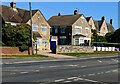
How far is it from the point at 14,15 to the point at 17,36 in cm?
1447

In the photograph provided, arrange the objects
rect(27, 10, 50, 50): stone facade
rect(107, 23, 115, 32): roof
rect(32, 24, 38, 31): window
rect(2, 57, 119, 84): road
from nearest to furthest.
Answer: rect(2, 57, 119, 84): road, rect(32, 24, 38, 31): window, rect(27, 10, 50, 50): stone facade, rect(107, 23, 115, 32): roof

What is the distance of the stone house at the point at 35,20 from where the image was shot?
60444 millimetres

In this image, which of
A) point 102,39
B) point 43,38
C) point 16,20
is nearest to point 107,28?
point 102,39

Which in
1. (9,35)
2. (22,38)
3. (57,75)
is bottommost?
(57,75)

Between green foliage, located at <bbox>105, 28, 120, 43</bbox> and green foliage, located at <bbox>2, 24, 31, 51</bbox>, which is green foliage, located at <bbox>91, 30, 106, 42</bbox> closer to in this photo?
green foliage, located at <bbox>105, 28, 120, 43</bbox>

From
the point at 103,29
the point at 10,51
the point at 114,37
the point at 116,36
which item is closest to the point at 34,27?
the point at 10,51

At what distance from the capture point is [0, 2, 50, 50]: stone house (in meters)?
60.4

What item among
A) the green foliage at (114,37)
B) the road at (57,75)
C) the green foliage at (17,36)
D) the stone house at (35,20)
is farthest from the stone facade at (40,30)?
the road at (57,75)

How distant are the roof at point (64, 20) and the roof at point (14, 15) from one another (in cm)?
1362

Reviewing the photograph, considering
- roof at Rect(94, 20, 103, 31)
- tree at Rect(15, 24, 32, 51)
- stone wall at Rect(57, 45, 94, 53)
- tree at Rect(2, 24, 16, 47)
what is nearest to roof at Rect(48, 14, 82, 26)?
stone wall at Rect(57, 45, 94, 53)

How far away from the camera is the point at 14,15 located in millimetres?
61531

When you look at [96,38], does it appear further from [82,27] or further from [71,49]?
[71,49]

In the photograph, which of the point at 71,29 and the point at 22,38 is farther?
the point at 71,29

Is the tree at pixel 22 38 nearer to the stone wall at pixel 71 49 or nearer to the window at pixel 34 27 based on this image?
the stone wall at pixel 71 49
